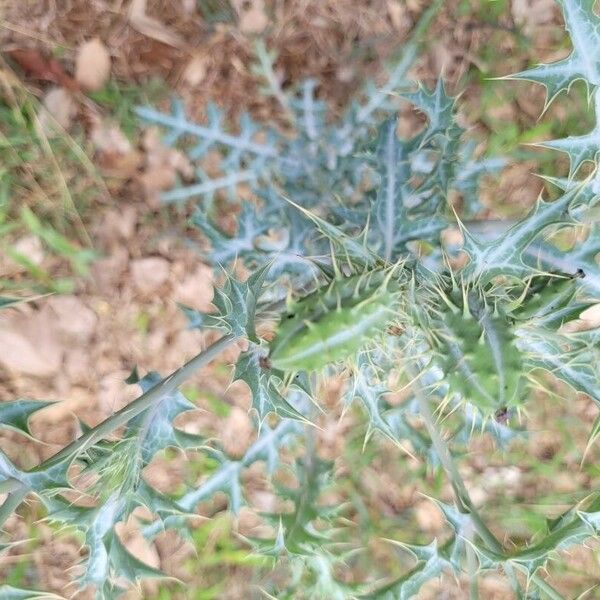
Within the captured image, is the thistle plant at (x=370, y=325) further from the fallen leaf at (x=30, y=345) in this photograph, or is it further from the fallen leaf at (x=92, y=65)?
the fallen leaf at (x=30, y=345)

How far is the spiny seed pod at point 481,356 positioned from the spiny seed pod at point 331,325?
0.08 meters

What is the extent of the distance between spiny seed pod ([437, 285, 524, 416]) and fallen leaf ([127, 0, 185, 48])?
1101 millimetres

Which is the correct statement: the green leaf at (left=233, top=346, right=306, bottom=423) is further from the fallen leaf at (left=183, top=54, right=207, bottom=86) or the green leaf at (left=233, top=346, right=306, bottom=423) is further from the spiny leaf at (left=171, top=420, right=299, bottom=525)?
the fallen leaf at (left=183, top=54, right=207, bottom=86)

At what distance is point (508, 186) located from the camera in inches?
68.0

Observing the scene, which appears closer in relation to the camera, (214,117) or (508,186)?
(214,117)

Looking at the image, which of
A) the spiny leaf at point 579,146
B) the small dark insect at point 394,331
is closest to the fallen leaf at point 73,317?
the small dark insect at point 394,331

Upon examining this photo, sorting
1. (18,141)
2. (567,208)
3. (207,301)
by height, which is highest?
(567,208)

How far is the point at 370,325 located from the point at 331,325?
6 centimetres

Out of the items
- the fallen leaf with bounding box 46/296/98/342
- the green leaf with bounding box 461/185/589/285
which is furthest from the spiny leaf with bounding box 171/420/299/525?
the fallen leaf with bounding box 46/296/98/342

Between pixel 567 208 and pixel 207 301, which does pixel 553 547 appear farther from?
pixel 207 301

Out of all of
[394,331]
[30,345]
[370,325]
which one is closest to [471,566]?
[394,331]

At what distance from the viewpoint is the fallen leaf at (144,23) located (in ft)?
5.34

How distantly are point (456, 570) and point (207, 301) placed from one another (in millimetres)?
951

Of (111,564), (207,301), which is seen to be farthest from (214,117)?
(111,564)
